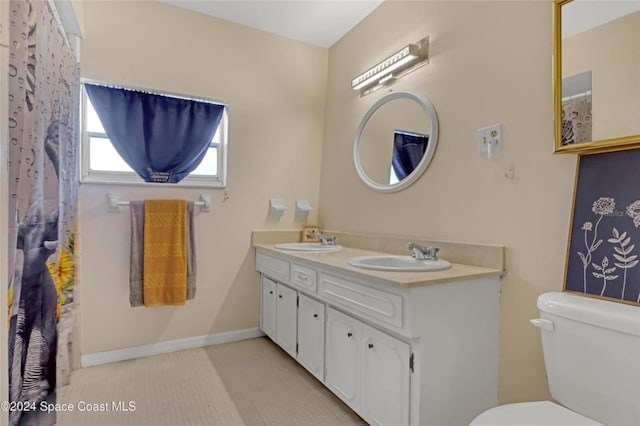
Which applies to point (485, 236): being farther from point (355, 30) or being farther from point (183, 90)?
point (183, 90)

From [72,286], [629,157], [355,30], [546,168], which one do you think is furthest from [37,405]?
[355,30]

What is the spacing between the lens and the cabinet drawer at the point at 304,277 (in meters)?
1.88

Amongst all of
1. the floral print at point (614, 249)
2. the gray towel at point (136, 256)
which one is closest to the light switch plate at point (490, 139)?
the floral print at point (614, 249)

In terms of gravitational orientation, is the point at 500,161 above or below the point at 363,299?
above

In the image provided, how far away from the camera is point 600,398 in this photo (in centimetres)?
102

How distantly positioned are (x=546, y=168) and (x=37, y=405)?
219 cm

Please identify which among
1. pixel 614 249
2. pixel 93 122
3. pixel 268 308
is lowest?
pixel 268 308

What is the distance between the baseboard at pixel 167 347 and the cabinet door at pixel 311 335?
762 mm

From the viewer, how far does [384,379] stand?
1434mm

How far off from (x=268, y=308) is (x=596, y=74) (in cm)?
226

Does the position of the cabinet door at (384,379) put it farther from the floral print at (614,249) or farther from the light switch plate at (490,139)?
the light switch plate at (490,139)

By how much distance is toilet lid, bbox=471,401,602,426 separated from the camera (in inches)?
38.7

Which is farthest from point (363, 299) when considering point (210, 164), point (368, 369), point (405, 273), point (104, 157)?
point (104, 157)

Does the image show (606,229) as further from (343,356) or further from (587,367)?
(343,356)
